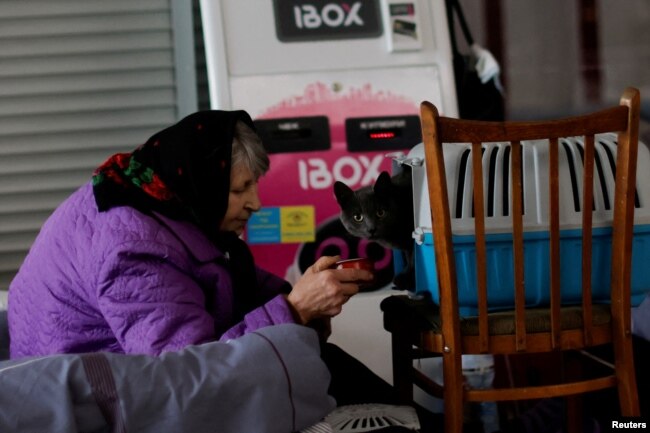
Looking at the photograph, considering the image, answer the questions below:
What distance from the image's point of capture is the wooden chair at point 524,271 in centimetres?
184

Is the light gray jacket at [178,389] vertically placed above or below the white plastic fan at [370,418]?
above

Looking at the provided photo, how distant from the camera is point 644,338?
262 cm

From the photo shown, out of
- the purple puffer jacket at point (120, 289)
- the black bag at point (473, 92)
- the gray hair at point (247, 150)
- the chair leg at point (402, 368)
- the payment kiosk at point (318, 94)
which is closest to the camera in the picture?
the purple puffer jacket at point (120, 289)

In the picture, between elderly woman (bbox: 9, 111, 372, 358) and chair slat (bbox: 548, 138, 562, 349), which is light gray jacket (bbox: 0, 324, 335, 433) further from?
chair slat (bbox: 548, 138, 562, 349)

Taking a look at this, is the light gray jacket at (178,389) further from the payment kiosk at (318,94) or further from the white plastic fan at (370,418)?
the payment kiosk at (318,94)

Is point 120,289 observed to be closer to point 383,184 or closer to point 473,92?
point 383,184

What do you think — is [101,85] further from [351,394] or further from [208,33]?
[351,394]

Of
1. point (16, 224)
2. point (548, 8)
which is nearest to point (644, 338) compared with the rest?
point (548, 8)

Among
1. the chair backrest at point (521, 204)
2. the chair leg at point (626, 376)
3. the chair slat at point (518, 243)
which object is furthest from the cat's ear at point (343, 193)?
the chair leg at point (626, 376)

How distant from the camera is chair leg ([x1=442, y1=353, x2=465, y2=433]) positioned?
1.93 meters

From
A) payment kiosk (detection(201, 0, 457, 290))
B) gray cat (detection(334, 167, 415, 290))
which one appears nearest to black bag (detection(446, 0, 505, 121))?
payment kiosk (detection(201, 0, 457, 290))

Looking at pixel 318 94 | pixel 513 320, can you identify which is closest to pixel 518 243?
pixel 513 320

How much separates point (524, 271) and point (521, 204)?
15 cm

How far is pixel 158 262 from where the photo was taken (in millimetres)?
1835
